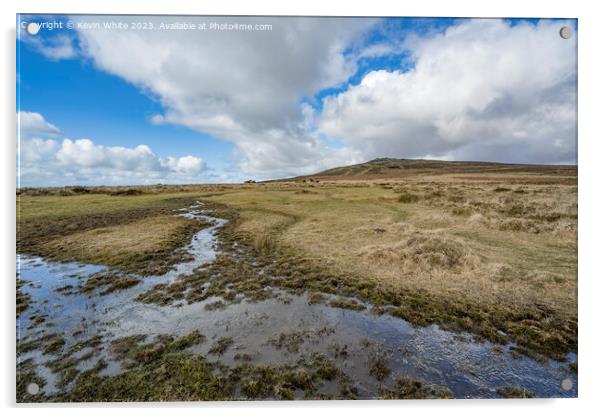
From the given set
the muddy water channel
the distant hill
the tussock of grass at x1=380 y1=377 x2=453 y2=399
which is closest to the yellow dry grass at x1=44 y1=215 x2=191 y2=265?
the muddy water channel

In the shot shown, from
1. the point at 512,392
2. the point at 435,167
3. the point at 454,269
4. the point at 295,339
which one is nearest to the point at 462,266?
the point at 454,269

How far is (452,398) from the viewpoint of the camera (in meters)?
6.31

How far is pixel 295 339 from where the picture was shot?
7730 millimetres

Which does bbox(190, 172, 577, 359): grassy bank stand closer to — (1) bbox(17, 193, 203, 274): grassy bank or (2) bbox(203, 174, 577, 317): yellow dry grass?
(2) bbox(203, 174, 577, 317): yellow dry grass

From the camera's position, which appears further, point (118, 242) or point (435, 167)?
point (435, 167)

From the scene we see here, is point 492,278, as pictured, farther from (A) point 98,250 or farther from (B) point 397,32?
(A) point 98,250

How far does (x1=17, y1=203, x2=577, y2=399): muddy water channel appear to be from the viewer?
6.48 m

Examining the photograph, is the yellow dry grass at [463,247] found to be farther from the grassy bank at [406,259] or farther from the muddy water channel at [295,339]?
the muddy water channel at [295,339]

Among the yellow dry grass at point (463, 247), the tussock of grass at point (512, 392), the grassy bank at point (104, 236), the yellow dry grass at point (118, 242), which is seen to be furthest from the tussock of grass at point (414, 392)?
the yellow dry grass at point (118, 242)

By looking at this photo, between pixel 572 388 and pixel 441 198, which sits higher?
pixel 441 198

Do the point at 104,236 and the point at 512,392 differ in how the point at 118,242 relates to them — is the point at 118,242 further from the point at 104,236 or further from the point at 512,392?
the point at 512,392

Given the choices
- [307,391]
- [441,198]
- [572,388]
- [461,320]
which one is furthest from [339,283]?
[441,198]

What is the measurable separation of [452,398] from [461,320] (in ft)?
9.04

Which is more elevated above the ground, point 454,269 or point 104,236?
point 104,236
